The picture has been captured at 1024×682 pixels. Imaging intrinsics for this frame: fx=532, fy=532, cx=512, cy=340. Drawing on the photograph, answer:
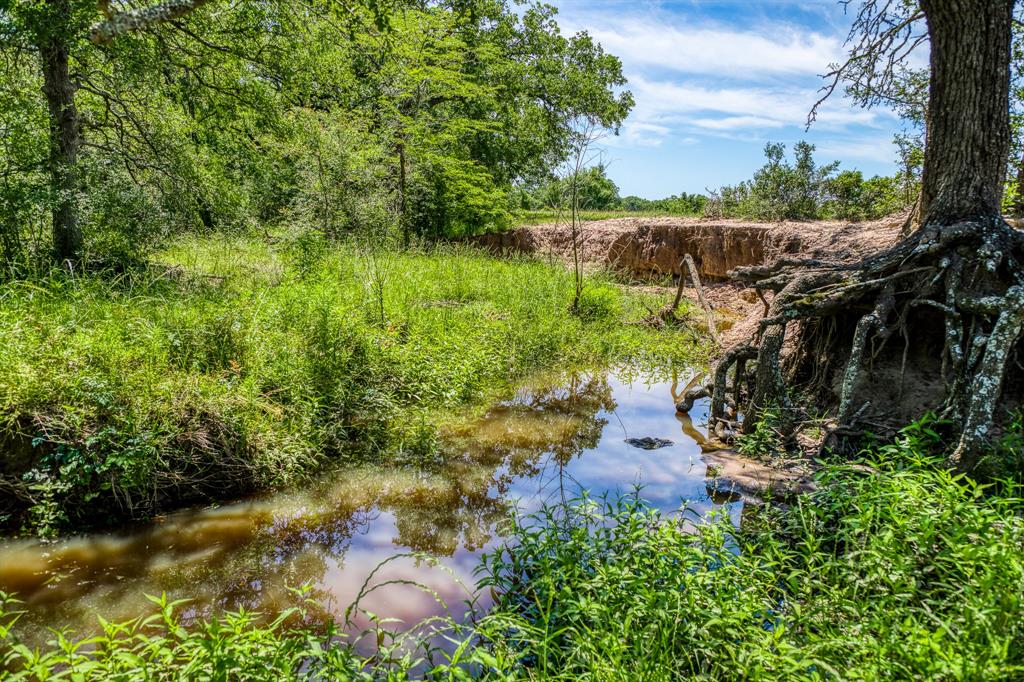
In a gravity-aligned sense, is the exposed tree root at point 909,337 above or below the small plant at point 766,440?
above

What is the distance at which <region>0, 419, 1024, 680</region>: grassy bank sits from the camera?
2.07 meters

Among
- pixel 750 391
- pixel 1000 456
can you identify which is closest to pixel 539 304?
pixel 750 391

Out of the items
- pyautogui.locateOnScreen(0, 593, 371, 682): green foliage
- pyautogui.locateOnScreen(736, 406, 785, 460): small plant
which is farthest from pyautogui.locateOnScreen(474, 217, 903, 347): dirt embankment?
pyautogui.locateOnScreen(0, 593, 371, 682): green foliage

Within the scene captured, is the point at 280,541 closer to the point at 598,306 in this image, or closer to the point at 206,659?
the point at 206,659

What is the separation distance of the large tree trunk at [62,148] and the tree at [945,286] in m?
8.88

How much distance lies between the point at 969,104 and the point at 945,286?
167 centimetres

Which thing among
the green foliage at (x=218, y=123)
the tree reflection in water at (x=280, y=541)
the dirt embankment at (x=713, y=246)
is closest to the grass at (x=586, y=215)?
the dirt embankment at (x=713, y=246)

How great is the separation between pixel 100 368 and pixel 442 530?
3.08m

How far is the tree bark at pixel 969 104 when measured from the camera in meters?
4.70

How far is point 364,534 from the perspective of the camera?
4086 millimetres

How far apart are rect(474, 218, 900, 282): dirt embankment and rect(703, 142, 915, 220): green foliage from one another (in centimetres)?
94

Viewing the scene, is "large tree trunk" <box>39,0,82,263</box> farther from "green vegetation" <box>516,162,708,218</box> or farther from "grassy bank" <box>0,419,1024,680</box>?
"green vegetation" <box>516,162,708,218</box>

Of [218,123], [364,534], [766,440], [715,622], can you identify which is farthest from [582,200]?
[715,622]

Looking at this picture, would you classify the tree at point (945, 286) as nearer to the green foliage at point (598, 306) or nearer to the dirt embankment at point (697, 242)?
the dirt embankment at point (697, 242)
